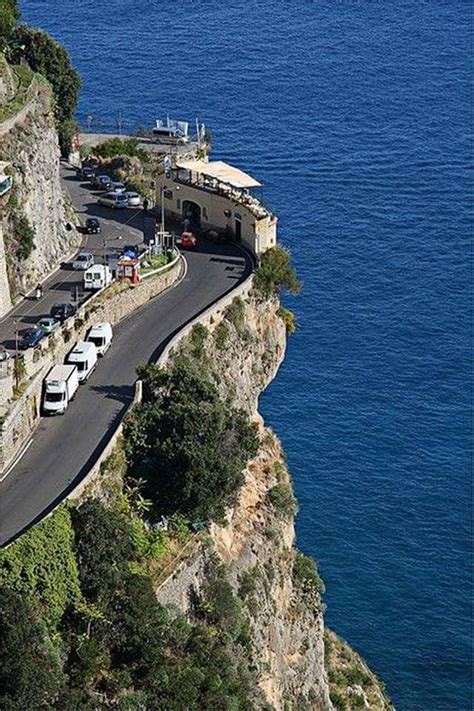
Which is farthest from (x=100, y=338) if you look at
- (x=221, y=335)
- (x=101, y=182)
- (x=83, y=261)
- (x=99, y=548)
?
(x=101, y=182)

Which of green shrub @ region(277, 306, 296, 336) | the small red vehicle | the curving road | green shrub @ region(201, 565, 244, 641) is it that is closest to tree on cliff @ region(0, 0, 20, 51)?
the small red vehicle

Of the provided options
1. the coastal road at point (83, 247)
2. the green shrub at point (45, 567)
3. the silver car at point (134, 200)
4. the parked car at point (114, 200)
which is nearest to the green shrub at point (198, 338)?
the coastal road at point (83, 247)

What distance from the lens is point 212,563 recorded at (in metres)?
61.9

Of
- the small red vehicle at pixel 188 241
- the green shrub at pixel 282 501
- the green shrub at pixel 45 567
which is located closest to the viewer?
the green shrub at pixel 45 567

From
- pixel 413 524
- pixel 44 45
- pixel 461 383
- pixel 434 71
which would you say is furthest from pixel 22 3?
pixel 413 524

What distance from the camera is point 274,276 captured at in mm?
83000

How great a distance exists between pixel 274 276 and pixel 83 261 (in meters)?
12.1

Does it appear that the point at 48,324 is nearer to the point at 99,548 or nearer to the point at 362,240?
the point at 99,548

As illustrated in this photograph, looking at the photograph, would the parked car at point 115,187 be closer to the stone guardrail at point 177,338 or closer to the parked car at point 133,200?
the parked car at point 133,200

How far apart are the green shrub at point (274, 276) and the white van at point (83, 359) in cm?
1357

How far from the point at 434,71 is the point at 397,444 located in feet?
251

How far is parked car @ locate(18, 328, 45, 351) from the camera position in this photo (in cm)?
7169

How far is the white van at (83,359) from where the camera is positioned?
71.0 metres

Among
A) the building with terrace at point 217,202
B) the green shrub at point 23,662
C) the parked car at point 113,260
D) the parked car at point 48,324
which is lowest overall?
the green shrub at point 23,662
